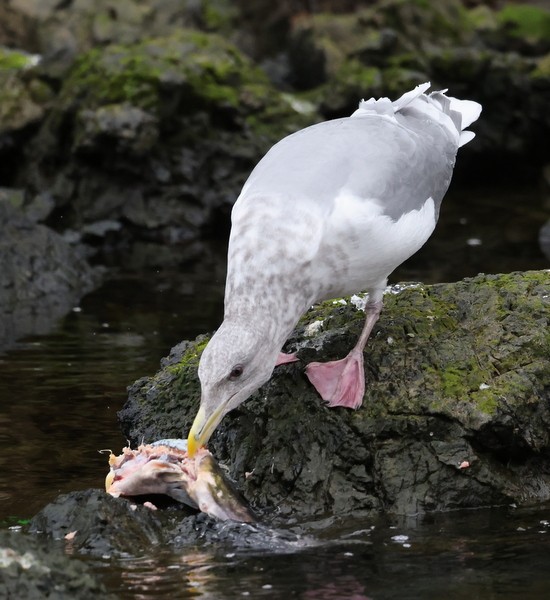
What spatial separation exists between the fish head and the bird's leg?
0.54 m

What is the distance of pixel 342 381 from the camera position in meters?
6.09

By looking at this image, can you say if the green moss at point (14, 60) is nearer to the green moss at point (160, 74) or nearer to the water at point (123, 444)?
the green moss at point (160, 74)

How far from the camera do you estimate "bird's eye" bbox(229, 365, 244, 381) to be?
5.55m

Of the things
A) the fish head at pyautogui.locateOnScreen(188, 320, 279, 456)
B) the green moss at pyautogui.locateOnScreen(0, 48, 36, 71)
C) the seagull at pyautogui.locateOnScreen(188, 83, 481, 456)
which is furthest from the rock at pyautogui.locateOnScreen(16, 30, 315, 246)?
the fish head at pyautogui.locateOnScreen(188, 320, 279, 456)

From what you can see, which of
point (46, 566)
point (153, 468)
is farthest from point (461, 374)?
point (46, 566)

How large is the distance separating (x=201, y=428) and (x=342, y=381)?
2.77ft

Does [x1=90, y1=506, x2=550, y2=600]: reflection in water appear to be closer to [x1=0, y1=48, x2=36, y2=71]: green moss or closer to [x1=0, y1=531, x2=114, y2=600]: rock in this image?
[x1=0, y1=531, x2=114, y2=600]: rock

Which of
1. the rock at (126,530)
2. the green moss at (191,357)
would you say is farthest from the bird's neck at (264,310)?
the green moss at (191,357)

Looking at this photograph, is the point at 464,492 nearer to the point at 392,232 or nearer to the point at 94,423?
the point at 392,232

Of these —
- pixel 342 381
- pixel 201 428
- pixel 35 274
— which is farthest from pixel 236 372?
pixel 35 274

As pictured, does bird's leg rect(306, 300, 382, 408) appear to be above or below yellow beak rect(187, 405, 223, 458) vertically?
below

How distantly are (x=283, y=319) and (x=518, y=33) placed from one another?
18322mm

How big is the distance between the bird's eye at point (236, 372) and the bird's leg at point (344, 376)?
691 mm

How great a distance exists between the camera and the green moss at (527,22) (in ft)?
74.4
